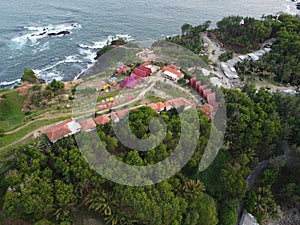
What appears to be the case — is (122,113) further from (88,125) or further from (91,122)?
(88,125)

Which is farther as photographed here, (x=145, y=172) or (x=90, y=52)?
(x=90, y=52)

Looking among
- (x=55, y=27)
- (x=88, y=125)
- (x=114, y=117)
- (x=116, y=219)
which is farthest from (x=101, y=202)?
(x=55, y=27)

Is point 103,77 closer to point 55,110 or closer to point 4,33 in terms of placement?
point 55,110

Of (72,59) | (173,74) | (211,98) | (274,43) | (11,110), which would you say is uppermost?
(274,43)

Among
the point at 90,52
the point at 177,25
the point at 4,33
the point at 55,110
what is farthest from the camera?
the point at 177,25

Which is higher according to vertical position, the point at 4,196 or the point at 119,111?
the point at 119,111

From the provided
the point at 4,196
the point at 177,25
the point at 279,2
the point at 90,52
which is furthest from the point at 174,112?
the point at 279,2

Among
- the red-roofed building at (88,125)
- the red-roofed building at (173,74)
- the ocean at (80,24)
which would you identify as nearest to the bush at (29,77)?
the ocean at (80,24)
